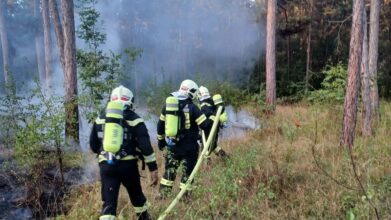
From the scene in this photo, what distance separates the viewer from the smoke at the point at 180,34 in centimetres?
2603

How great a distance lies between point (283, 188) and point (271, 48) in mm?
9431

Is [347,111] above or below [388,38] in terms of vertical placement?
below

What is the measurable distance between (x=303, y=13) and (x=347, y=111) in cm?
1632

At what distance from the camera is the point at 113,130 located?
13.0 feet

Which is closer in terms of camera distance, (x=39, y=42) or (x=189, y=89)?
(x=189, y=89)

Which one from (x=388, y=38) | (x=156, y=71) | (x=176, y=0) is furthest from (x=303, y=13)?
(x=156, y=71)

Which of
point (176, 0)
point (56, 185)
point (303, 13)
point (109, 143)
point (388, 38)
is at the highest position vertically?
point (176, 0)

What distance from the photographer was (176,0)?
87.4 ft

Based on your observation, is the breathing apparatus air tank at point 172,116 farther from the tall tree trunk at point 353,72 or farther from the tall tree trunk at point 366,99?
the tall tree trunk at point 366,99

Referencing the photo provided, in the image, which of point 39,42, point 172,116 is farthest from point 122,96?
point 39,42

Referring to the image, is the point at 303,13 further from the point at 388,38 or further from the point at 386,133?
the point at 386,133

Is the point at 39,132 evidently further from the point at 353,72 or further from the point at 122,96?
the point at 353,72

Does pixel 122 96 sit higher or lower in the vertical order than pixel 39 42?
lower

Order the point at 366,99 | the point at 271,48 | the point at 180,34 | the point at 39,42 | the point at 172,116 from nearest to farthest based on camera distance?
1. the point at 172,116
2. the point at 366,99
3. the point at 271,48
4. the point at 39,42
5. the point at 180,34
